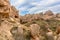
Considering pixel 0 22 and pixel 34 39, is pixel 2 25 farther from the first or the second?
pixel 34 39

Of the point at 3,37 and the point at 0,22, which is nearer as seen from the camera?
the point at 3,37

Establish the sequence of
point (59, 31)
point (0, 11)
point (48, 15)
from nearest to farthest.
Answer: point (0, 11), point (59, 31), point (48, 15)

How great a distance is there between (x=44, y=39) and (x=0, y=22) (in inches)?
867

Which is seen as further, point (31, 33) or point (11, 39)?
point (31, 33)

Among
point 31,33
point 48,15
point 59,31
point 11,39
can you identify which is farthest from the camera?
point 48,15

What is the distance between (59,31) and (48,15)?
57.2 meters

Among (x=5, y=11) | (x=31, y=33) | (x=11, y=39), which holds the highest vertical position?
(x=5, y=11)

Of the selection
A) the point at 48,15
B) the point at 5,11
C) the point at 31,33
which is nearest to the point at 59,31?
the point at 31,33

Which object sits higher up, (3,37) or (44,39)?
(3,37)

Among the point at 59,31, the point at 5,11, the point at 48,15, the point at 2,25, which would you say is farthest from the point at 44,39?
the point at 48,15

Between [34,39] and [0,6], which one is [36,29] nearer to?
[34,39]

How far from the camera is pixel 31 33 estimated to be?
105 ft

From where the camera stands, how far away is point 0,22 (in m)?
15.4

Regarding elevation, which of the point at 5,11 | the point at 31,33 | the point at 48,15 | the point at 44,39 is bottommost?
the point at 48,15
